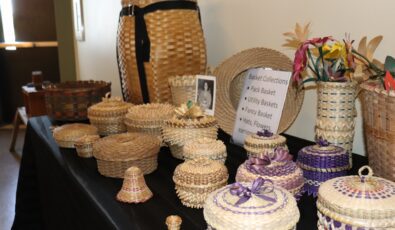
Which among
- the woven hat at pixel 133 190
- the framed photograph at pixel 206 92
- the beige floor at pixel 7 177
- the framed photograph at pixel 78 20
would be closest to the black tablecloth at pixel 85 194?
the woven hat at pixel 133 190

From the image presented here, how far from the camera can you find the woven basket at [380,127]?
1.91ft

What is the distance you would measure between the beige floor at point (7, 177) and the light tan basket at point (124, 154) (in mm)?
1595

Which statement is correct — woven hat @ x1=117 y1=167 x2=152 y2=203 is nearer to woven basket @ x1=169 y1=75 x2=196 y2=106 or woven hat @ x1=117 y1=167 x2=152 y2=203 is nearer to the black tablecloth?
the black tablecloth

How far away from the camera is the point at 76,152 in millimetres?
1011

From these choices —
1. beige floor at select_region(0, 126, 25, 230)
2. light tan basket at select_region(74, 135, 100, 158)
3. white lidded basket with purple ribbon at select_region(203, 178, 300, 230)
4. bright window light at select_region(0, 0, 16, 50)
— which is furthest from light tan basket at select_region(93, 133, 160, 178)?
bright window light at select_region(0, 0, 16, 50)

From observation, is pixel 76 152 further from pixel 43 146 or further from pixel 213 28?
pixel 213 28

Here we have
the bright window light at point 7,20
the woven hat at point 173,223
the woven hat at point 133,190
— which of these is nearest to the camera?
the woven hat at point 173,223

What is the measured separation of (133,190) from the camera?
691 mm

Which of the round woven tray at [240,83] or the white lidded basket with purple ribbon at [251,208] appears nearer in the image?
the white lidded basket with purple ribbon at [251,208]

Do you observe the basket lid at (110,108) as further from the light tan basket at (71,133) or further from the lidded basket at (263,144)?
the lidded basket at (263,144)

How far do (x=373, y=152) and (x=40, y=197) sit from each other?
1.18 m

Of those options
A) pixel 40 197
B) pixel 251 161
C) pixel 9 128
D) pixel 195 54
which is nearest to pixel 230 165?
pixel 251 161

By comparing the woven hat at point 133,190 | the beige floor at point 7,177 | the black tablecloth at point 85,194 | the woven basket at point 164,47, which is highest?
the woven basket at point 164,47

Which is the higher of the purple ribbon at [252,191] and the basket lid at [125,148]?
the purple ribbon at [252,191]
